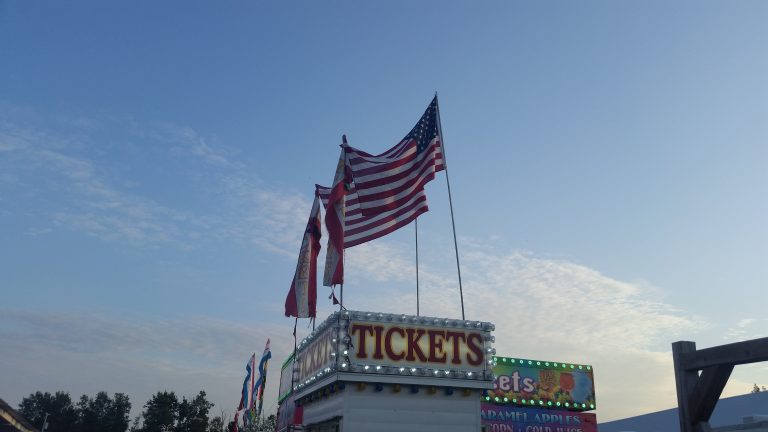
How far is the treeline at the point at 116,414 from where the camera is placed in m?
96.6

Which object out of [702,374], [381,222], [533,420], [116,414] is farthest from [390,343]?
[116,414]

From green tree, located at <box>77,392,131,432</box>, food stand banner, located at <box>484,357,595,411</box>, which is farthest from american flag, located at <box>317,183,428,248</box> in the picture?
green tree, located at <box>77,392,131,432</box>

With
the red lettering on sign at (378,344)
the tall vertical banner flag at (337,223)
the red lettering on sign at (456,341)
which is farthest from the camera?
the tall vertical banner flag at (337,223)

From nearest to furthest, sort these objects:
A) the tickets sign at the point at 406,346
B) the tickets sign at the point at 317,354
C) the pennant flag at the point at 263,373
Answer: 1. the tickets sign at the point at 406,346
2. the tickets sign at the point at 317,354
3. the pennant flag at the point at 263,373

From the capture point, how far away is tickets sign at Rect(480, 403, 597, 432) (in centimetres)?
3272

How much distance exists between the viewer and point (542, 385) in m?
34.9

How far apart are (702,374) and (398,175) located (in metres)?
13.5

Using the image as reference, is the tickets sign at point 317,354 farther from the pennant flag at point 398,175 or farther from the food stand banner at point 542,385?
the food stand banner at point 542,385

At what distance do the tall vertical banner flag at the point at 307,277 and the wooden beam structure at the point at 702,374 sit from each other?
47.9ft

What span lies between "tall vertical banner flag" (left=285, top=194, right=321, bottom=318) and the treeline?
5672 cm

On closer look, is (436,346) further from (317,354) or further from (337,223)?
(337,223)

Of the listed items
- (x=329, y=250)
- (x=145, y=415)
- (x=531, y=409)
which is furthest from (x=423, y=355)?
(x=145, y=415)

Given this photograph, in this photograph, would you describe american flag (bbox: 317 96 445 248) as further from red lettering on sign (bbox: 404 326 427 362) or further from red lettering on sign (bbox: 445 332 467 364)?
red lettering on sign (bbox: 445 332 467 364)

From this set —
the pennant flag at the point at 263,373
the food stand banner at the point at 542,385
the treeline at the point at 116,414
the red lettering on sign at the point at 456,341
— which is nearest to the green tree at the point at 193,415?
the treeline at the point at 116,414
